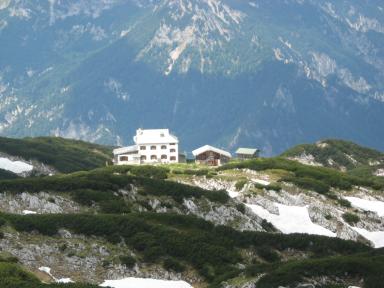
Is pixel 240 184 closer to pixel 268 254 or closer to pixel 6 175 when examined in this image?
pixel 268 254

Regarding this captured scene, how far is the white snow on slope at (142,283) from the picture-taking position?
9462 cm

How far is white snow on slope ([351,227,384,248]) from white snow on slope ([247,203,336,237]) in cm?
757

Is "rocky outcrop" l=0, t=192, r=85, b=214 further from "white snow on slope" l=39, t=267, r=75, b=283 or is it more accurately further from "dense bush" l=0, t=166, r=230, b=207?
"white snow on slope" l=39, t=267, r=75, b=283

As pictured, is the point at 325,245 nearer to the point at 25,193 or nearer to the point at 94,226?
the point at 94,226

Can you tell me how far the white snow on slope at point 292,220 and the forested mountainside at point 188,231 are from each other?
0.21m

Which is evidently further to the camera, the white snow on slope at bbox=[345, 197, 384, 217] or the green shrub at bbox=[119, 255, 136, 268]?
the white snow on slope at bbox=[345, 197, 384, 217]

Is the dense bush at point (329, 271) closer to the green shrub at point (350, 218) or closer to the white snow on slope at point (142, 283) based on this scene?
the white snow on slope at point (142, 283)

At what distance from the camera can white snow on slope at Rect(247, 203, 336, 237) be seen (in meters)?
144

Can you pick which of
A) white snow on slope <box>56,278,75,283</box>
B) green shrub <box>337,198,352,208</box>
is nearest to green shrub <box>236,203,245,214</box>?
green shrub <box>337,198,352,208</box>

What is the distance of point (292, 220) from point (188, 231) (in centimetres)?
3682

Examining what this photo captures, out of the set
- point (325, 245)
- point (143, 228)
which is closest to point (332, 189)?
point (325, 245)

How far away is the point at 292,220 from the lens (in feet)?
485

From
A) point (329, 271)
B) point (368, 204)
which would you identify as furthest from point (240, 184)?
point (329, 271)

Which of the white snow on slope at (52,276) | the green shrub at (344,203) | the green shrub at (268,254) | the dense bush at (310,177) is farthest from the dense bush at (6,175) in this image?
the white snow on slope at (52,276)
